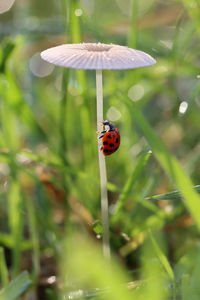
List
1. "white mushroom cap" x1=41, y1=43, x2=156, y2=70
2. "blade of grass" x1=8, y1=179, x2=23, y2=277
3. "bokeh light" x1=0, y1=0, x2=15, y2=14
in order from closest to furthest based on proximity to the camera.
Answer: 1. "white mushroom cap" x1=41, y1=43, x2=156, y2=70
2. "blade of grass" x1=8, y1=179, x2=23, y2=277
3. "bokeh light" x1=0, y1=0, x2=15, y2=14

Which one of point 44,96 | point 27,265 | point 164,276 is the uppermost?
point 44,96

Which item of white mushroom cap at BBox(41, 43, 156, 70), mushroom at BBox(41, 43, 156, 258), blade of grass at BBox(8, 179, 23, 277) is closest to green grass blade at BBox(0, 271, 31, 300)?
blade of grass at BBox(8, 179, 23, 277)

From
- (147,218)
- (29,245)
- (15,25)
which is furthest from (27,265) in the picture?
(15,25)

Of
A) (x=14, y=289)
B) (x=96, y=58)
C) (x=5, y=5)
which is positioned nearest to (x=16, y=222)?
(x=14, y=289)

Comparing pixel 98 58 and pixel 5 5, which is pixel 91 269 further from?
pixel 5 5

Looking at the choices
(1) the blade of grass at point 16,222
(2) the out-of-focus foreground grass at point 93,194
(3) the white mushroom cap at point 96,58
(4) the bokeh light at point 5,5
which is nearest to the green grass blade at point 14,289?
(2) the out-of-focus foreground grass at point 93,194

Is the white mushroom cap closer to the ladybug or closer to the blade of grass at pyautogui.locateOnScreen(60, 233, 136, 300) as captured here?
the ladybug

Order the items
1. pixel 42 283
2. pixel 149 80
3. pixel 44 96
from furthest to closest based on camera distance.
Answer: pixel 44 96 → pixel 149 80 → pixel 42 283

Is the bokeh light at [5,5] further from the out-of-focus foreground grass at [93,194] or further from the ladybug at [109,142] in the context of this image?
the ladybug at [109,142]

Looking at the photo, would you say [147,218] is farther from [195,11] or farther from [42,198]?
[195,11]
